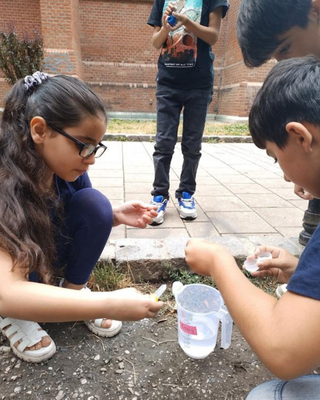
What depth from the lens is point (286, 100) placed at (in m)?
0.78

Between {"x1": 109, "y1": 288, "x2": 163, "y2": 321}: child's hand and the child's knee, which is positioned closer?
{"x1": 109, "y1": 288, "x2": 163, "y2": 321}: child's hand

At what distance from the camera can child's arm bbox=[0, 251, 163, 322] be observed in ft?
2.99

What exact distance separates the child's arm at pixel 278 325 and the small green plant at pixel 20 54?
8.26 meters

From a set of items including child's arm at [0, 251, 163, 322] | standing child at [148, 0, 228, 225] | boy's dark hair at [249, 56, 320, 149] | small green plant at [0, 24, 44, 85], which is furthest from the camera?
small green plant at [0, 24, 44, 85]

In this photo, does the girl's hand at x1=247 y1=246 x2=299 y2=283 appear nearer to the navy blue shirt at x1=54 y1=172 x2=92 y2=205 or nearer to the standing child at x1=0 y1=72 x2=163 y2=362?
the standing child at x1=0 y1=72 x2=163 y2=362

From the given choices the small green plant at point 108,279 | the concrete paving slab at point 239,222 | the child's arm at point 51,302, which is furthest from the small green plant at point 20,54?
the child's arm at point 51,302

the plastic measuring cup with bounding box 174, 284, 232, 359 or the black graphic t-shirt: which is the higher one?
the black graphic t-shirt

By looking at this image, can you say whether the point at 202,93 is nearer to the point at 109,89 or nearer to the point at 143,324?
the point at 143,324

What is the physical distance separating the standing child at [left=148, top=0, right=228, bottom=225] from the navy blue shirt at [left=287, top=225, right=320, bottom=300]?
151 centimetres

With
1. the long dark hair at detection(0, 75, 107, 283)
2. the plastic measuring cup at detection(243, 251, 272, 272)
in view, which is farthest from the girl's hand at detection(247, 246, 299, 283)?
the long dark hair at detection(0, 75, 107, 283)

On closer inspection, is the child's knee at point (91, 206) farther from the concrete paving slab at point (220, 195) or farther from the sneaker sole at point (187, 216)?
the sneaker sole at point (187, 216)

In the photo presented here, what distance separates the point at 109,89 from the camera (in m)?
10.6

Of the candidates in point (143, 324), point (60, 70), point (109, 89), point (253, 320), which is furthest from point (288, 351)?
point (109, 89)

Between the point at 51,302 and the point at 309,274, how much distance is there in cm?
68
